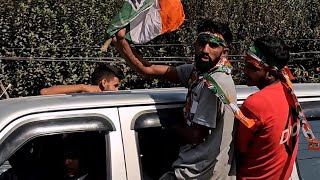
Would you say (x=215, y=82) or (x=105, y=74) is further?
(x=105, y=74)

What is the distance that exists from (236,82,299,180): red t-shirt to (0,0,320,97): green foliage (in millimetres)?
6606

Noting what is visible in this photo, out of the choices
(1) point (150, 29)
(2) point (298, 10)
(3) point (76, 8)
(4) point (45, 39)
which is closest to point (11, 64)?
(4) point (45, 39)

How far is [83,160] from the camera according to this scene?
302 cm

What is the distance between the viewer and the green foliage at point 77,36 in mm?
10430

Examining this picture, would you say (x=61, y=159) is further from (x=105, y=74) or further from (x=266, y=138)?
(x=105, y=74)

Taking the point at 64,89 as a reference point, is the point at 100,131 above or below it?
below

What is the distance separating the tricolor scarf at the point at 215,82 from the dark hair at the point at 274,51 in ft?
0.70

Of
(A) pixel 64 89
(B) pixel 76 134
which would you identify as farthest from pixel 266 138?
(A) pixel 64 89

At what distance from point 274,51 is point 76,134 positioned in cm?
114

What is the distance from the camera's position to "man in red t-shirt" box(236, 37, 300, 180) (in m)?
2.97

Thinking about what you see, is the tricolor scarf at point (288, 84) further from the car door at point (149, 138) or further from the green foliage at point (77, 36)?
the green foliage at point (77, 36)

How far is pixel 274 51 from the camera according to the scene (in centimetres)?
314

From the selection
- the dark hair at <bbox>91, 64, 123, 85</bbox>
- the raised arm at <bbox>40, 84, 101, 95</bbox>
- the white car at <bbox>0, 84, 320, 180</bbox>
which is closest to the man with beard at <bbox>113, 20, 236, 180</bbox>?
the white car at <bbox>0, 84, 320, 180</bbox>

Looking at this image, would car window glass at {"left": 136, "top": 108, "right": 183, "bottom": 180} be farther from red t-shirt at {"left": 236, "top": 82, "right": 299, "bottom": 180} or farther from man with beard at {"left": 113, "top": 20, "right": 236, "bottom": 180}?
red t-shirt at {"left": 236, "top": 82, "right": 299, "bottom": 180}
